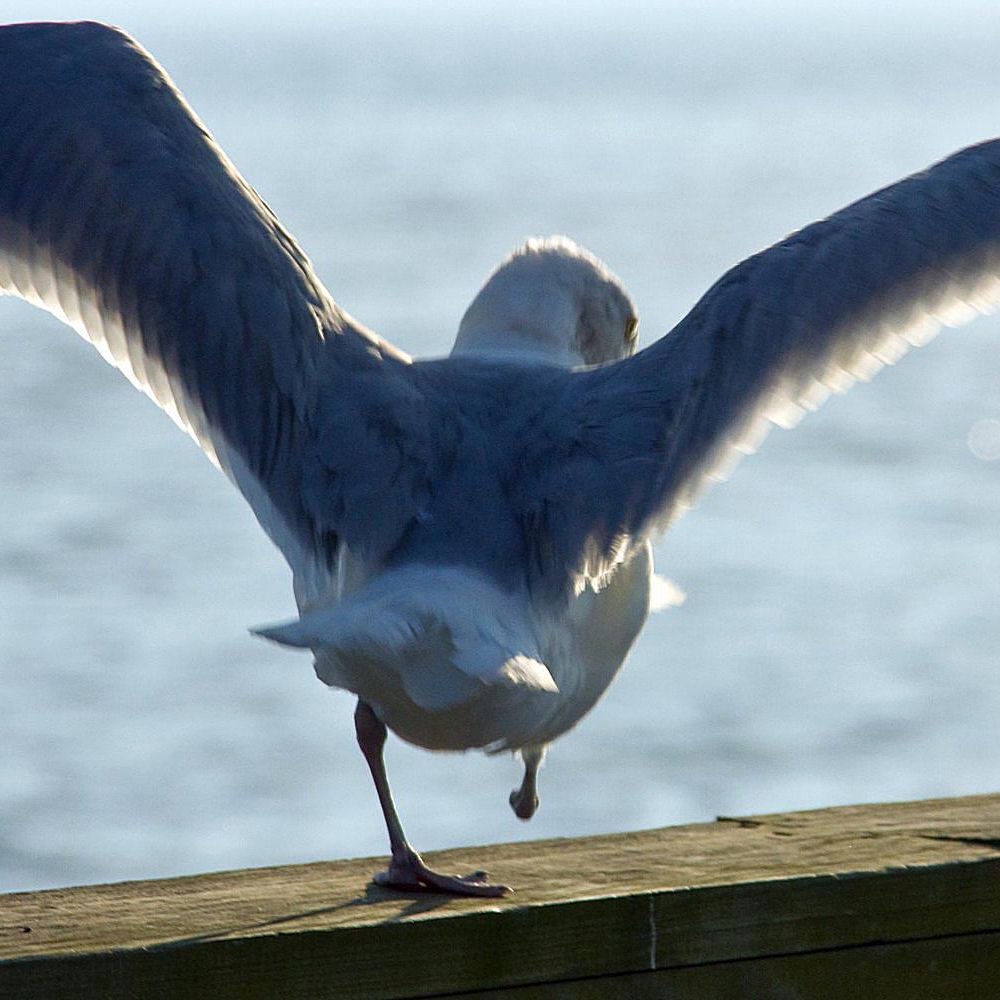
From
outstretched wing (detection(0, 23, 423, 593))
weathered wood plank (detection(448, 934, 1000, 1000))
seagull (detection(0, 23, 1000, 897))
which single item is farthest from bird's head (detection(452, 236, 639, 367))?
weathered wood plank (detection(448, 934, 1000, 1000))

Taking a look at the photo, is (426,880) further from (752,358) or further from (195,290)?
(195,290)

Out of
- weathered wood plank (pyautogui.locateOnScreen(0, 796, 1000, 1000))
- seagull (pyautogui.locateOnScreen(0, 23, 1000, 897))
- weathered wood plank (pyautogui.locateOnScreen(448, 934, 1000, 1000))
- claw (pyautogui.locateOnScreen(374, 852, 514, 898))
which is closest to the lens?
weathered wood plank (pyautogui.locateOnScreen(0, 796, 1000, 1000))

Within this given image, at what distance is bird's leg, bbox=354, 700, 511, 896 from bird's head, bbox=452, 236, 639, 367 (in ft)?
3.03

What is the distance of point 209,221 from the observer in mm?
3863

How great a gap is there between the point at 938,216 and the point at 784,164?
4993 centimetres

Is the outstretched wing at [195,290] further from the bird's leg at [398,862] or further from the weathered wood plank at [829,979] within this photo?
the weathered wood plank at [829,979]

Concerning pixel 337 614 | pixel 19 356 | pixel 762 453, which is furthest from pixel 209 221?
pixel 19 356

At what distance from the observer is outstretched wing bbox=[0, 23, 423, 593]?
3.74 m

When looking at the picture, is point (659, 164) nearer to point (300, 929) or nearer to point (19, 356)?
point (19, 356)

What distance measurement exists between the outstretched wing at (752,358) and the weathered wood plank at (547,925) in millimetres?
633

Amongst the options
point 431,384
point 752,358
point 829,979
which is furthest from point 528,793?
point 829,979

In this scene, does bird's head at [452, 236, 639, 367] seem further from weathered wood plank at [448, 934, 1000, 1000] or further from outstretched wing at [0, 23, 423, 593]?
weathered wood plank at [448, 934, 1000, 1000]

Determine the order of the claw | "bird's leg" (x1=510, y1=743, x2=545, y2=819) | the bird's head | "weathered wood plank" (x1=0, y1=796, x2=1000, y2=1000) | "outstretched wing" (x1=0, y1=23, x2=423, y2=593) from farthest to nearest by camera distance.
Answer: the bird's head, "bird's leg" (x1=510, y1=743, x2=545, y2=819), "outstretched wing" (x1=0, y1=23, x2=423, y2=593), the claw, "weathered wood plank" (x1=0, y1=796, x2=1000, y2=1000)

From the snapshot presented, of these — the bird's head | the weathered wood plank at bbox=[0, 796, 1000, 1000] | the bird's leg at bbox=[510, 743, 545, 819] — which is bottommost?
the weathered wood plank at bbox=[0, 796, 1000, 1000]
